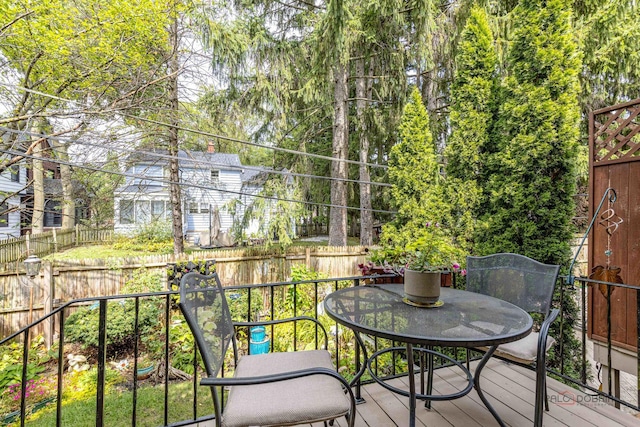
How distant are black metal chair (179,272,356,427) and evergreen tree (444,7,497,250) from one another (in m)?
4.11

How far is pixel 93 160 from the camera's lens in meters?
5.82

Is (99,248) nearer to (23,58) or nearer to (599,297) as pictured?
(23,58)

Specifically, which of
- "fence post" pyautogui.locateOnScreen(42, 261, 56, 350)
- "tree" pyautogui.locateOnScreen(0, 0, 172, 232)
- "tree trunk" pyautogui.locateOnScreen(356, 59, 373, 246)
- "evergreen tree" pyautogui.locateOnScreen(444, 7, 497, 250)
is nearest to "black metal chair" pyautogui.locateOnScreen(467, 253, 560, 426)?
"evergreen tree" pyautogui.locateOnScreen(444, 7, 497, 250)

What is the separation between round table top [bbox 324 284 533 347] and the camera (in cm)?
126

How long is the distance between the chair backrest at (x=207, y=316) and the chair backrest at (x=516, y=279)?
181 cm

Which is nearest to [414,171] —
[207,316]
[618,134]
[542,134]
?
[542,134]

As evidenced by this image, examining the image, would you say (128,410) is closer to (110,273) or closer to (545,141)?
(110,273)

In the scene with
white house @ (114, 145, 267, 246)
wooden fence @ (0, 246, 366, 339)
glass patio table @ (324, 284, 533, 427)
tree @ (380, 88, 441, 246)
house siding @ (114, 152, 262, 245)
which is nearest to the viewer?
glass patio table @ (324, 284, 533, 427)

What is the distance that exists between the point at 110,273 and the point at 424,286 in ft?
21.6

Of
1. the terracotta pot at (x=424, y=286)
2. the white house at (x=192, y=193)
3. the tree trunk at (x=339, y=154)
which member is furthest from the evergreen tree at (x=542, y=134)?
the white house at (x=192, y=193)

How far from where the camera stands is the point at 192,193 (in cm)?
893

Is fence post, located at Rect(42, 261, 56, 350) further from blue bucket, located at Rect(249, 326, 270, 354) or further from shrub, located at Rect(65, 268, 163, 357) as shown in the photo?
blue bucket, located at Rect(249, 326, 270, 354)

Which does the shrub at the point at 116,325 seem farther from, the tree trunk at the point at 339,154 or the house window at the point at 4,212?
the tree trunk at the point at 339,154

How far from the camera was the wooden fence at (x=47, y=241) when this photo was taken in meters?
7.00
